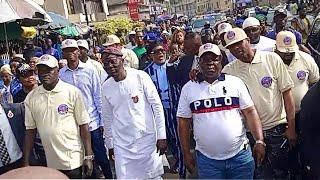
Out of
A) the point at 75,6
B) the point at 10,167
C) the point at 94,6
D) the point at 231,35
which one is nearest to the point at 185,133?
the point at 231,35

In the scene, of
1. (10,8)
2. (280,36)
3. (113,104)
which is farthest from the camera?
(10,8)

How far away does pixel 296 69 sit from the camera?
5207 mm

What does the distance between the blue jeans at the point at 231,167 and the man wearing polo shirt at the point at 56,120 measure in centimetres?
116

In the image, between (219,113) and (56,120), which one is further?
(56,120)

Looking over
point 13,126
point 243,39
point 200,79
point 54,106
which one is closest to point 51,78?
point 54,106

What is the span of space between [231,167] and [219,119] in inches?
16.7

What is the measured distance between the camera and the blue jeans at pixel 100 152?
6.14 m

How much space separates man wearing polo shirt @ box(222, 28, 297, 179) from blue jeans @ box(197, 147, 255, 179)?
560 mm

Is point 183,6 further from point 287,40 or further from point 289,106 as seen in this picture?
point 289,106

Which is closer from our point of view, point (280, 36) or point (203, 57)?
point (203, 57)

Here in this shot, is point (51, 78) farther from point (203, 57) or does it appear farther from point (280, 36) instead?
point (280, 36)

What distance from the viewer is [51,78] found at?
15.5ft

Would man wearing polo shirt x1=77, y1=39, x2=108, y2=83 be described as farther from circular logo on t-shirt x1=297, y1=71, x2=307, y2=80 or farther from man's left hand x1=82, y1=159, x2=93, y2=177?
circular logo on t-shirt x1=297, y1=71, x2=307, y2=80

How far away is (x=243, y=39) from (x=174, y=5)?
455ft
